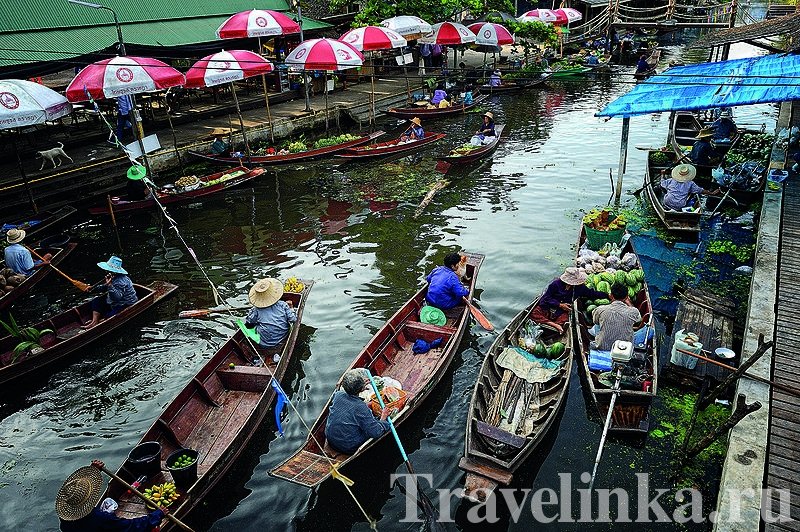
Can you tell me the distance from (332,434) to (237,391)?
98.2 inches

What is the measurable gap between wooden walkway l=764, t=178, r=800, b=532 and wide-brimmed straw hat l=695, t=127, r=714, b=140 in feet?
23.8

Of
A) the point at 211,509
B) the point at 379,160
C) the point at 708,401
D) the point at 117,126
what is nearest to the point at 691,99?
the point at 708,401

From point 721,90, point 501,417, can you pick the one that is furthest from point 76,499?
point 721,90

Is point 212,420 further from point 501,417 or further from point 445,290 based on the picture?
point 445,290

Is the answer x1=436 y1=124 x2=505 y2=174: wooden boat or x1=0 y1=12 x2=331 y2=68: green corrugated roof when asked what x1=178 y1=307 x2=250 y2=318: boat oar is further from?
x1=436 y1=124 x2=505 y2=174: wooden boat

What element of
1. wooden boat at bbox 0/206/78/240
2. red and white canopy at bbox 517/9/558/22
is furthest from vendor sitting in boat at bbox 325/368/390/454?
red and white canopy at bbox 517/9/558/22

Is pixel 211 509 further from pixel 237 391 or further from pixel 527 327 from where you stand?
pixel 527 327

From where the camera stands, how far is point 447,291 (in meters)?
10.9

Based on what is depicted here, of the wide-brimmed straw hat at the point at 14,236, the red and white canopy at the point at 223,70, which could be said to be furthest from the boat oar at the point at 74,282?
the red and white canopy at the point at 223,70

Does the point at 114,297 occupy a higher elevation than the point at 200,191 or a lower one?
lower

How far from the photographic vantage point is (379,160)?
22.1m

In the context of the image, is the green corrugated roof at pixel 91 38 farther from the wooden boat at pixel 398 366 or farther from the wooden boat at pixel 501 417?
the wooden boat at pixel 501 417

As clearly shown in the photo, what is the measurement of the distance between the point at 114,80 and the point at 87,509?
1245 centimetres

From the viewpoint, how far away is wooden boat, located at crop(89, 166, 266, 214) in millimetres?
16969
